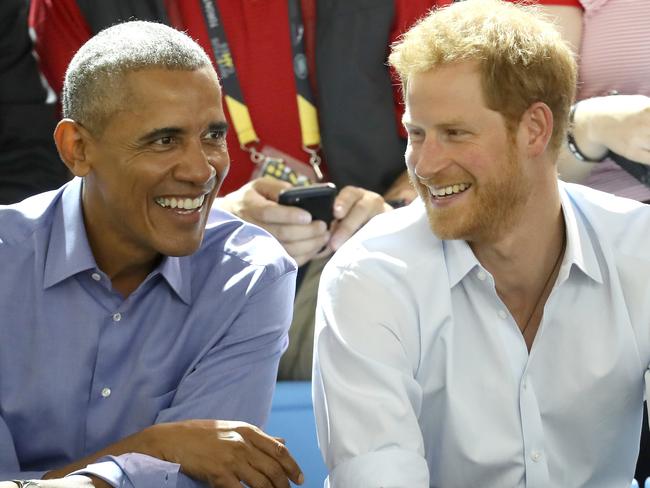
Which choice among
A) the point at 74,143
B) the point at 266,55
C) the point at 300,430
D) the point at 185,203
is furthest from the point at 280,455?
the point at 266,55

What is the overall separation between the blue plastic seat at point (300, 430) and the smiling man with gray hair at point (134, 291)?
579 mm

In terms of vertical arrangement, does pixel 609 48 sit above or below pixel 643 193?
above

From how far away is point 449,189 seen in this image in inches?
91.5

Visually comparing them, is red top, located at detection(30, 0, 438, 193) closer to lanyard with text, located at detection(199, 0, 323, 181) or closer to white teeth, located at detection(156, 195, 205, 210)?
lanyard with text, located at detection(199, 0, 323, 181)

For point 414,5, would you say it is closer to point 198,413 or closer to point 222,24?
point 222,24

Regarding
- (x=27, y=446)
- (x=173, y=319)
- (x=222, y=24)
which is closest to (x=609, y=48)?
(x=222, y=24)

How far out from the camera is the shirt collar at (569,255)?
7.70ft

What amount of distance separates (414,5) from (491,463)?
5.06 feet

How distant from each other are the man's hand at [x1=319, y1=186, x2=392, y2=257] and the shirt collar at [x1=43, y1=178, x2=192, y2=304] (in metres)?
0.73

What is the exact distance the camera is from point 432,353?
2.34m

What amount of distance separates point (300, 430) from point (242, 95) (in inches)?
37.8

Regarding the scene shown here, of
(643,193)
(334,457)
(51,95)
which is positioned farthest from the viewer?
(51,95)

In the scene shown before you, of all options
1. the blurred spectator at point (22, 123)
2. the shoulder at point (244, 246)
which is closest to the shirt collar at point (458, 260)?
the shoulder at point (244, 246)

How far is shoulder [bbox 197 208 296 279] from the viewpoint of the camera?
2.49 m
